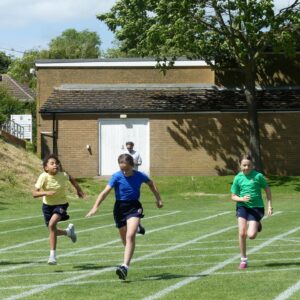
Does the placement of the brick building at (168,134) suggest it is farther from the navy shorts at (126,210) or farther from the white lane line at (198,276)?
the navy shorts at (126,210)

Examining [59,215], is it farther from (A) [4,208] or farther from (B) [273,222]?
(A) [4,208]

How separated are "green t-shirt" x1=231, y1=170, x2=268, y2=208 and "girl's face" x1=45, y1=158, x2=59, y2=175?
9.01 feet

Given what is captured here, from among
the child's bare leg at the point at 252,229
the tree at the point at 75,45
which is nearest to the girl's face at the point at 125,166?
the child's bare leg at the point at 252,229

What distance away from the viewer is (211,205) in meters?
27.0

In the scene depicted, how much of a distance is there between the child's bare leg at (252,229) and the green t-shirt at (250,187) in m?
0.26

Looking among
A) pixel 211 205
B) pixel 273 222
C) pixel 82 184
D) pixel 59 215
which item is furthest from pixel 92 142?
pixel 59 215

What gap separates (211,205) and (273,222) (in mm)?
7162

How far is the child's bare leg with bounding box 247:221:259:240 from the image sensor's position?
11.9 m

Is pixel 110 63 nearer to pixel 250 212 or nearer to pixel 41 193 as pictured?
Result: pixel 41 193

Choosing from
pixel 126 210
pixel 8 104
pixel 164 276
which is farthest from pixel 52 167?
pixel 8 104

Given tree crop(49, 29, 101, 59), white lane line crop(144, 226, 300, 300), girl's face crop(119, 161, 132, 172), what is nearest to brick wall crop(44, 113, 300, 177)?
white lane line crop(144, 226, 300, 300)

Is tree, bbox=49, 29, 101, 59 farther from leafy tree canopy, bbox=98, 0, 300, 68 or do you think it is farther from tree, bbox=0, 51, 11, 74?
leafy tree canopy, bbox=98, 0, 300, 68

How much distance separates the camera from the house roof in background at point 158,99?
38062mm

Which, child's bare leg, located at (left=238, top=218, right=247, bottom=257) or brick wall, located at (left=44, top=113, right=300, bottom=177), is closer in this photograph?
child's bare leg, located at (left=238, top=218, right=247, bottom=257)
